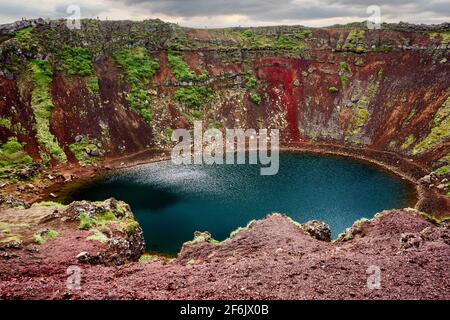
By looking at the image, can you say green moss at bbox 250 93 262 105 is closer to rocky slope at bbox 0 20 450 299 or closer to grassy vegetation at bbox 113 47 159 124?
rocky slope at bbox 0 20 450 299

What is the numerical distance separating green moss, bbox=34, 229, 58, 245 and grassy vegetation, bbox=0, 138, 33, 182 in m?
38.8

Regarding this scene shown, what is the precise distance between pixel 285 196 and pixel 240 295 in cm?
3976

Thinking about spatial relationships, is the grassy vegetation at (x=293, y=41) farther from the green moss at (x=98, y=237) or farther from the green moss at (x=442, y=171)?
the green moss at (x=98, y=237)

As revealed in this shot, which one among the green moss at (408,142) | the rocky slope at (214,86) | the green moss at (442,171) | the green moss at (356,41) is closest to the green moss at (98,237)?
the rocky slope at (214,86)

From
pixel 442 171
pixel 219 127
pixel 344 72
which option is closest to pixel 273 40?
pixel 344 72

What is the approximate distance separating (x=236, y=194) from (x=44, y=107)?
38.5 meters

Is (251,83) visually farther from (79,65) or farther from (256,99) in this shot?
(79,65)

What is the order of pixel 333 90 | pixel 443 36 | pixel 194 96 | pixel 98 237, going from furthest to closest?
pixel 333 90, pixel 194 96, pixel 443 36, pixel 98 237

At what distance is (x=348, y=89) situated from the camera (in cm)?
9019

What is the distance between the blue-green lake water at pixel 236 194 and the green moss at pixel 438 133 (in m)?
9.12

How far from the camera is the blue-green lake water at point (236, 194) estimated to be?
47812 millimetres

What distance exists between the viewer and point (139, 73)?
88.1m
